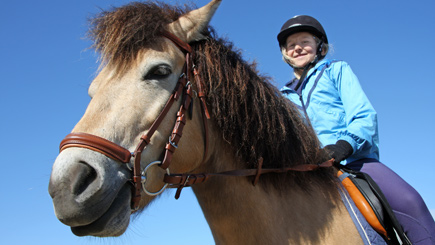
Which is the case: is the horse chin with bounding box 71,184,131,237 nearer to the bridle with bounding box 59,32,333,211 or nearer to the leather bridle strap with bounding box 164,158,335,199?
Result: the bridle with bounding box 59,32,333,211

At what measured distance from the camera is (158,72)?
101 inches

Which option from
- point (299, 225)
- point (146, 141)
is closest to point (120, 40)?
point (146, 141)

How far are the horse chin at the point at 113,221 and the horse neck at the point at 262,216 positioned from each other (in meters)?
0.75

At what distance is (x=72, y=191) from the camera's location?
2049 millimetres

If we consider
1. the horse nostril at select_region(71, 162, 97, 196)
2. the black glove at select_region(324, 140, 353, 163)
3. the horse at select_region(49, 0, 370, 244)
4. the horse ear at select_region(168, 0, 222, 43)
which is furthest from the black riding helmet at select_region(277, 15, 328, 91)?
the horse nostril at select_region(71, 162, 97, 196)

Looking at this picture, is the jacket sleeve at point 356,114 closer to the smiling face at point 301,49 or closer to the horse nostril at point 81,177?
the smiling face at point 301,49

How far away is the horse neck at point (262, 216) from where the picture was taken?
8.95 feet

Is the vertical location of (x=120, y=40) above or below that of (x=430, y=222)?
above

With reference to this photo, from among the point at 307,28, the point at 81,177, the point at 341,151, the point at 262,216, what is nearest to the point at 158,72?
the point at 81,177

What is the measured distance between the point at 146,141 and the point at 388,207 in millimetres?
2129

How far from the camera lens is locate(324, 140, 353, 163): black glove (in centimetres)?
322

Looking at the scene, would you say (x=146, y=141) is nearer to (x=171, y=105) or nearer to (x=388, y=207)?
(x=171, y=105)

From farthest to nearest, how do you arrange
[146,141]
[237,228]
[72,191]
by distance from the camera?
1. [237,228]
2. [146,141]
3. [72,191]

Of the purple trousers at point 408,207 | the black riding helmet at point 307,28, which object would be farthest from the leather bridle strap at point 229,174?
the black riding helmet at point 307,28
